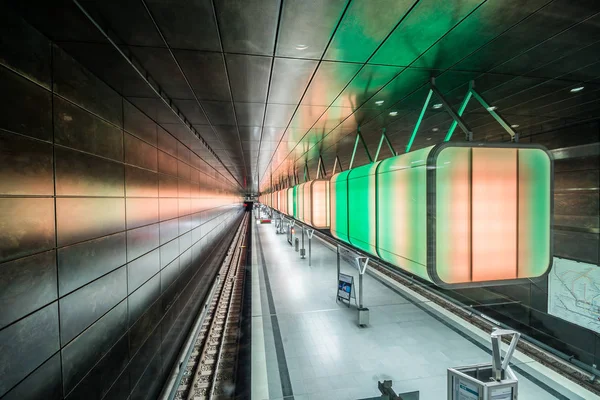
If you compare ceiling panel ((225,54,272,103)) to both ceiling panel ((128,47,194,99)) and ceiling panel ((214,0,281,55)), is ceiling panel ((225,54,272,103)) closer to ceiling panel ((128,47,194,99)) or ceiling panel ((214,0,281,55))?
ceiling panel ((214,0,281,55))

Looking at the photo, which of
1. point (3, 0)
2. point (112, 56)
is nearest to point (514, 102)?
point (112, 56)

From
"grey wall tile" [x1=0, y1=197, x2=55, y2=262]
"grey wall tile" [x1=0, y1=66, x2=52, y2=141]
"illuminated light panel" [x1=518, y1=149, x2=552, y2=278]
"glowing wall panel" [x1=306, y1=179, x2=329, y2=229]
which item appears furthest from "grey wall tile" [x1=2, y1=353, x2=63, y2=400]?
"glowing wall panel" [x1=306, y1=179, x2=329, y2=229]

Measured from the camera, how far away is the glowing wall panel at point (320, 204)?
20.9ft

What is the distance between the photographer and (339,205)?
16.8ft

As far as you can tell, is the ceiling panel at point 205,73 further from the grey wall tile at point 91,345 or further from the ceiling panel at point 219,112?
the grey wall tile at point 91,345

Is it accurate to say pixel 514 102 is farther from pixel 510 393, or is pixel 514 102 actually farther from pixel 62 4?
pixel 62 4

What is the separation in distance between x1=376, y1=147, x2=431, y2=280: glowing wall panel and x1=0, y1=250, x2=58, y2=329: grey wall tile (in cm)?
386

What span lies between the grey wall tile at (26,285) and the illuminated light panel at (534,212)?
4.84m

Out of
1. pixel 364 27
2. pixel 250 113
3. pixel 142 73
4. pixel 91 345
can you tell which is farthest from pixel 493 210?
pixel 91 345

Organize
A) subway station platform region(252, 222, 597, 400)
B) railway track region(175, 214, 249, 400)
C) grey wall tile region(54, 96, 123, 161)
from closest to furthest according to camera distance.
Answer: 1. grey wall tile region(54, 96, 123, 161)
2. subway station platform region(252, 222, 597, 400)
3. railway track region(175, 214, 249, 400)

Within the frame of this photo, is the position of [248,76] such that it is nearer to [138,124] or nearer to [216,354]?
[138,124]

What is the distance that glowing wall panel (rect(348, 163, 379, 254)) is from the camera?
372 cm

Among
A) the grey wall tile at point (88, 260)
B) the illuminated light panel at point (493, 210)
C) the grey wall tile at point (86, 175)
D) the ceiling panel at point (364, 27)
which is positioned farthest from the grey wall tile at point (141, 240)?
the illuminated light panel at point (493, 210)

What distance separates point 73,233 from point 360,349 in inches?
238
